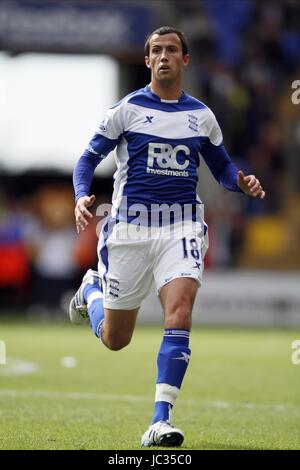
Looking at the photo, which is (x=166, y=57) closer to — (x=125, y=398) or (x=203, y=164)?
(x=125, y=398)

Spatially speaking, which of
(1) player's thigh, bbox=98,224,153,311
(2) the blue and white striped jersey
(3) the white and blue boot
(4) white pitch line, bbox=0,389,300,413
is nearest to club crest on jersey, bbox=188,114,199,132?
(2) the blue and white striped jersey

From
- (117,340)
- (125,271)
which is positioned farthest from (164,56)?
(117,340)

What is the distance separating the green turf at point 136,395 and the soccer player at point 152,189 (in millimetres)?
739

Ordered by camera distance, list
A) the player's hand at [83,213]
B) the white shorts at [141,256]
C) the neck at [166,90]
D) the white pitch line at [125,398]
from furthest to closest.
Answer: the white pitch line at [125,398] → the neck at [166,90] → the white shorts at [141,256] → the player's hand at [83,213]

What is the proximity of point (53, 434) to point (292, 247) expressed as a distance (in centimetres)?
1372

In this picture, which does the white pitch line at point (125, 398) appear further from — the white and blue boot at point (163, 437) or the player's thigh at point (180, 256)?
the white and blue boot at point (163, 437)

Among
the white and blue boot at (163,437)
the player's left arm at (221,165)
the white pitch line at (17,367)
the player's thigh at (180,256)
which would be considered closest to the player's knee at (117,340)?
the player's thigh at (180,256)

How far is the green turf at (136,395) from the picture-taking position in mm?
6398

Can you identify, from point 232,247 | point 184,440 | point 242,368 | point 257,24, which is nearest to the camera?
point 184,440

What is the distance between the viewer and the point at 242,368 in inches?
437

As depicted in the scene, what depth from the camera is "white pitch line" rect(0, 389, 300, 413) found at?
811 cm

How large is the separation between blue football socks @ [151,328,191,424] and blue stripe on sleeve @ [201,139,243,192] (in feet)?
3.74
